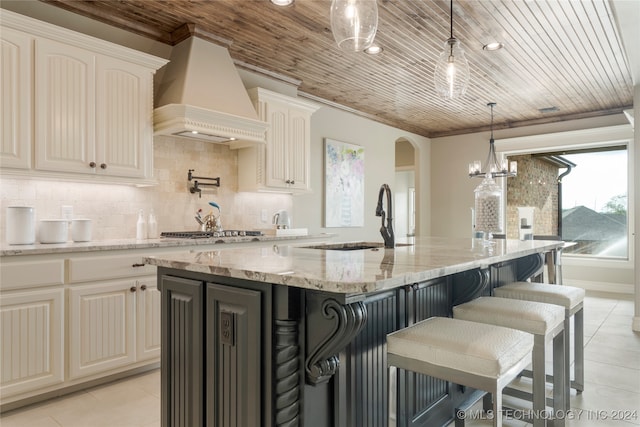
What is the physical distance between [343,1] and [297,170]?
2672 mm

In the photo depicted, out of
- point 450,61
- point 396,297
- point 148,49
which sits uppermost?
point 148,49

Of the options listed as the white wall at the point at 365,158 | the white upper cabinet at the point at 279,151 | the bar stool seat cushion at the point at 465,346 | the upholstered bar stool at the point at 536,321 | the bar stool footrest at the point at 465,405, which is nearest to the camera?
the bar stool seat cushion at the point at 465,346

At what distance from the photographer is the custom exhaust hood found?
3188mm

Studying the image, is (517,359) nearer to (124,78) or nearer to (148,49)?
(124,78)

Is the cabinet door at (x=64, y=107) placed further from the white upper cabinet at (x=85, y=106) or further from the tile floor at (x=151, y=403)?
the tile floor at (x=151, y=403)

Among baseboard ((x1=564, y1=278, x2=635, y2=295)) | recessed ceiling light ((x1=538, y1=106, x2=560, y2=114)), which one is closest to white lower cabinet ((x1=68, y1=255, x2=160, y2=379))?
recessed ceiling light ((x1=538, y1=106, x2=560, y2=114))

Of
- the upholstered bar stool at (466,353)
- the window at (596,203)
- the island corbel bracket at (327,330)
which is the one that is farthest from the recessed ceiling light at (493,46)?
the window at (596,203)

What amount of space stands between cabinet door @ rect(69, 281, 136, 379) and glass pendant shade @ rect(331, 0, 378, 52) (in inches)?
83.6

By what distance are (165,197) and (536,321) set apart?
300cm

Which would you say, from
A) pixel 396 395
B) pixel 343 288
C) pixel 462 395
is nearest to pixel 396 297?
pixel 396 395

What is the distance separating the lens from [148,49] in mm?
3439

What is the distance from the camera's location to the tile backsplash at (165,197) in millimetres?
2895

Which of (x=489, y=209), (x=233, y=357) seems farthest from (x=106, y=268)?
(x=489, y=209)

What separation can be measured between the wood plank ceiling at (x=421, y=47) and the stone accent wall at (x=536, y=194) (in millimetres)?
2272
